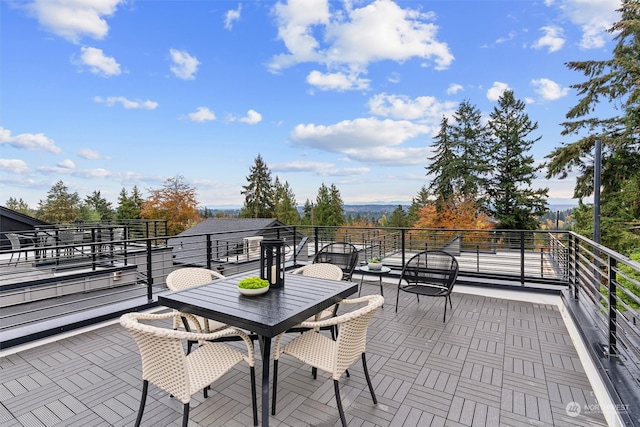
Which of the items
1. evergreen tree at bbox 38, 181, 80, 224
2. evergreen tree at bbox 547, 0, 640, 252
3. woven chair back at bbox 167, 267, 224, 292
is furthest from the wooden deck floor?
evergreen tree at bbox 38, 181, 80, 224

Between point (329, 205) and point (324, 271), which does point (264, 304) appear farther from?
point (329, 205)

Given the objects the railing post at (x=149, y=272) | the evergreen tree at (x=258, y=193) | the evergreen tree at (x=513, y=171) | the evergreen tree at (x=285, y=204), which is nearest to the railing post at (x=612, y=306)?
the railing post at (x=149, y=272)

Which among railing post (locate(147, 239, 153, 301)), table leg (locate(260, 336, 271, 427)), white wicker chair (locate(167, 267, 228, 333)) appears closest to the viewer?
table leg (locate(260, 336, 271, 427))

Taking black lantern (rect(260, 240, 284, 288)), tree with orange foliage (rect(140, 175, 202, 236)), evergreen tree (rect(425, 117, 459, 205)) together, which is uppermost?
evergreen tree (rect(425, 117, 459, 205))

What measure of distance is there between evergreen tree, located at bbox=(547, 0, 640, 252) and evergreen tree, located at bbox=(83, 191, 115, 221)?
120 ft

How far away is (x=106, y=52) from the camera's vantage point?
342 inches

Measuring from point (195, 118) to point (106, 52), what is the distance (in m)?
5.98

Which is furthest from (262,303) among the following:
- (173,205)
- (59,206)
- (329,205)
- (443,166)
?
(59,206)

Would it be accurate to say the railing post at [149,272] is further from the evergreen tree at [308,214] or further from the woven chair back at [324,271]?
the evergreen tree at [308,214]

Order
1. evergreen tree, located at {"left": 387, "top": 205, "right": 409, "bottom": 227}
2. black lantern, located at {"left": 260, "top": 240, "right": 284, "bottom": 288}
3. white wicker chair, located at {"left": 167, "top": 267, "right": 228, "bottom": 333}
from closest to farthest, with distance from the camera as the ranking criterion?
1. black lantern, located at {"left": 260, "top": 240, "right": 284, "bottom": 288}
2. white wicker chair, located at {"left": 167, "top": 267, "right": 228, "bottom": 333}
3. evergreen tree, located at {"left": 387, "top": 205, "right": 409, "bottom": 227}

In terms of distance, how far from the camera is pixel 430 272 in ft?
13.8

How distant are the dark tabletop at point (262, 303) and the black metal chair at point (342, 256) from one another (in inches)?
72.5

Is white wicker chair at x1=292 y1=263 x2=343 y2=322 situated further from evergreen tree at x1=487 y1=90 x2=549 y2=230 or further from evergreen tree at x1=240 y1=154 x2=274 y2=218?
evergreen tree at x1=240 y1=154 x2=274 y2=218

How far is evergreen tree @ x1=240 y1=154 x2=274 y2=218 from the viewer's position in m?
31.5
